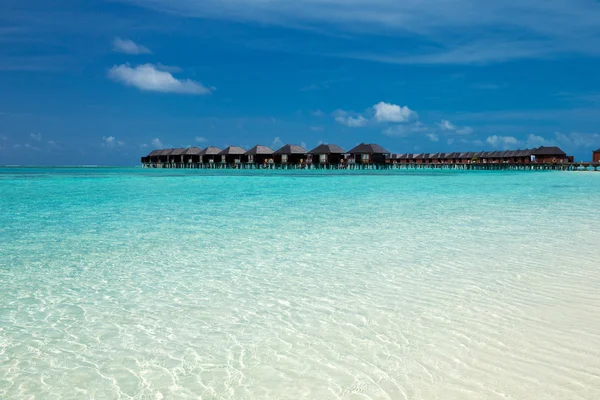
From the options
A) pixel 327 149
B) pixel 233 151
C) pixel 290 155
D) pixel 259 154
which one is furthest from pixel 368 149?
pixel 233 151

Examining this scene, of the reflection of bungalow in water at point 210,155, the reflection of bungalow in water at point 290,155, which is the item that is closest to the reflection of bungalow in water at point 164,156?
the reflection of bungalow in water at point 210,155

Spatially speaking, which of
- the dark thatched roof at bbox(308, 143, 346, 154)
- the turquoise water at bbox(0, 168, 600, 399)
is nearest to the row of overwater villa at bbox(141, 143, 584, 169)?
the dark thatched roof at bbox(308, 143, 346, 154)

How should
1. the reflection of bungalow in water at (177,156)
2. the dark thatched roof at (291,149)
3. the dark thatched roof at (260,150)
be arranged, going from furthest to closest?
the reflection of bungalow in water at (177,156) < the dark thatched roof at (260,150) < the dark thatched roof at (291,149)

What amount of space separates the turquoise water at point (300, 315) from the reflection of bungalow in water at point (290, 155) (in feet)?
175

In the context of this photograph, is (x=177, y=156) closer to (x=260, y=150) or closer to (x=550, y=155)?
(x=260, y=150)

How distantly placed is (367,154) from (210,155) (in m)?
22.3

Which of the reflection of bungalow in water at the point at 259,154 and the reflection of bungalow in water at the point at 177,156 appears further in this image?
the reflection of bungalow in water at the point at 177,156

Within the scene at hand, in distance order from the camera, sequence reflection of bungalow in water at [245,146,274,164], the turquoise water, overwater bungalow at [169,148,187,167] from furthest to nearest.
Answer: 1. overwater bungalow at [169,148,187,167]
2. reflection of bungalow in water at [245,146,274,164]
3. the turquoise water

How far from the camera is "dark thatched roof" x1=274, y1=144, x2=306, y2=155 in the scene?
61.3m

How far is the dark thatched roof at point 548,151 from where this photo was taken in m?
67.4

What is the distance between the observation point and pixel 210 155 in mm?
71062

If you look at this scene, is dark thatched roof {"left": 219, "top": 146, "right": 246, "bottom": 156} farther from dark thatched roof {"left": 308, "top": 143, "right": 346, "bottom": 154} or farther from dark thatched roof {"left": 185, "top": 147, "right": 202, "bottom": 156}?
dark thatched roof {"left": 308, "top": 143, "right": 346, "bottom": 154}

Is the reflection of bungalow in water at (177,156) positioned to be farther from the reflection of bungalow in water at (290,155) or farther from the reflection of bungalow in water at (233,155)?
the reflection of bungalow in water at (290,155)

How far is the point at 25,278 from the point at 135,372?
2970mm
